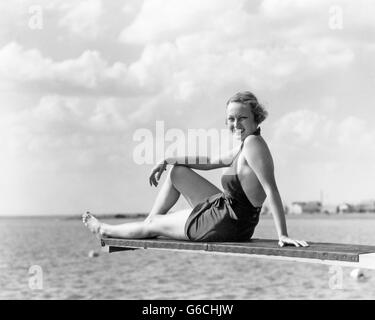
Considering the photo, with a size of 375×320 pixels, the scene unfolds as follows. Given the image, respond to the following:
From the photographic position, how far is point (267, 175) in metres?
5.28

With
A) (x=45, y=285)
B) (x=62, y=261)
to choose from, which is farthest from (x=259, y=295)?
(x=62, y=261)

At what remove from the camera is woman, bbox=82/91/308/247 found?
5.34 metres

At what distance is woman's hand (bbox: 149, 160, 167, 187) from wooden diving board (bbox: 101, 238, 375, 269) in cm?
53

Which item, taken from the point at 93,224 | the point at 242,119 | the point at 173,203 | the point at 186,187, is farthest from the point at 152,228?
the point at 242,119

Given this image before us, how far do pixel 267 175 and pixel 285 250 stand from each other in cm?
63

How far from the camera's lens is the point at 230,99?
5680 millimetres

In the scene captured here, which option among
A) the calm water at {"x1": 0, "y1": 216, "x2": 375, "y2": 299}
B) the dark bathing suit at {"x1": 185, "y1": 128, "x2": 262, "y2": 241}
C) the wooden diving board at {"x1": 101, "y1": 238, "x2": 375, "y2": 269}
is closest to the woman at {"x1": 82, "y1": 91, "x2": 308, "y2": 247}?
the dark bathing suit at {"x1": 185, "y1": 128, "x2": 262, "y2": 241}

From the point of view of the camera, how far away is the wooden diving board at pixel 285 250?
4777 mm

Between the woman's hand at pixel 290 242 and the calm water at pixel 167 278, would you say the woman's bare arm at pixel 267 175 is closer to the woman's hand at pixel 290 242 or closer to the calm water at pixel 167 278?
the woman's hand at pixel 290 242

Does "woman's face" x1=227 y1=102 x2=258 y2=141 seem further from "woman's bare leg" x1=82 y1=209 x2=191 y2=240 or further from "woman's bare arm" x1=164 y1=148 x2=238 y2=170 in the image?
"woman's bare leg" x1=82 y1=209 x2=191 y2=240

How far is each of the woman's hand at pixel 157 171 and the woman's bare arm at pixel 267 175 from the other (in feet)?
2.99

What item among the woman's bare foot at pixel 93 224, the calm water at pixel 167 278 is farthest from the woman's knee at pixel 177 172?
the calm water at pixel 167 278
